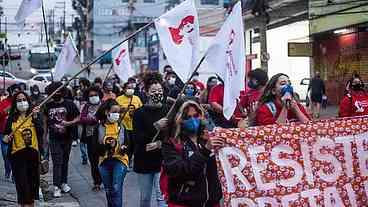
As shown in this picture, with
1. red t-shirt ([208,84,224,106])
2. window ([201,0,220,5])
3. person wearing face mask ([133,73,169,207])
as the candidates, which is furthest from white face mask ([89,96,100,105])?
window ([201,0,220,5])

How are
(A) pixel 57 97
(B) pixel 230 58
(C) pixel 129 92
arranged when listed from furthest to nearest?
1. (C) pixel 129 92
2. (A) pixel 57 97
3. (B) pixel 230 58

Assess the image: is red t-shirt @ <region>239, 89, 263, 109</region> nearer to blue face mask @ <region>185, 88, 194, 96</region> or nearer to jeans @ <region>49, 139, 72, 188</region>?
blue face mask @ <region>185, 88, 194, 96</region>

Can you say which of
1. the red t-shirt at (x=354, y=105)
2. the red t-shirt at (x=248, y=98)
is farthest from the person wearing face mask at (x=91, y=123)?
the red t-shirt at (x=354, y=105)

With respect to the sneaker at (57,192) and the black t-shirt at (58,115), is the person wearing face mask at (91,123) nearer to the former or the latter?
the black t-shirt at (58,115)

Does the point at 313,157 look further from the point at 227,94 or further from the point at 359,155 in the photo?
the point at 227,94

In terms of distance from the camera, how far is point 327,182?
18.3 feet

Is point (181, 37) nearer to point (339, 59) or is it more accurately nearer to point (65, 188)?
point (65, 188)

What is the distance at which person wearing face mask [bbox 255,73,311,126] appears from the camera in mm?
6500

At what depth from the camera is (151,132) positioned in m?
7.43

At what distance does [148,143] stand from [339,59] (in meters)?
22.8

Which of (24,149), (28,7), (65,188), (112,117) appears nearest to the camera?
(112,117)

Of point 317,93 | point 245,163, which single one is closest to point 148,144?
point 245,163

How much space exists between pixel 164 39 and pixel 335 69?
74.1 feet

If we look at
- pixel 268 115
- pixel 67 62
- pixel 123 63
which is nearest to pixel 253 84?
pixel 268 115
